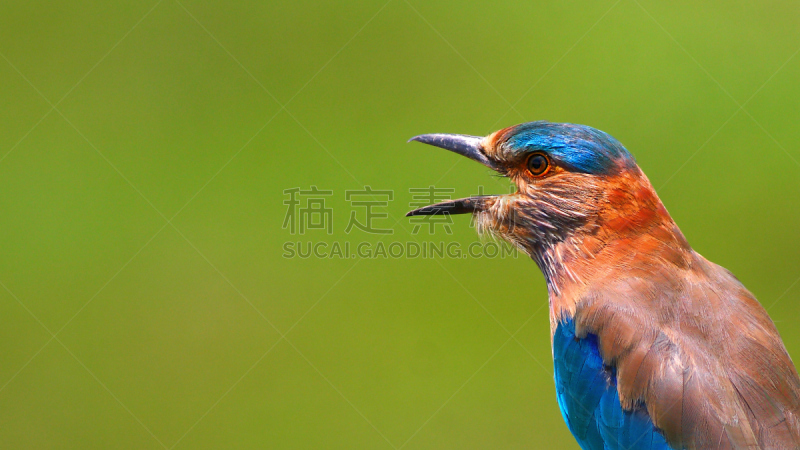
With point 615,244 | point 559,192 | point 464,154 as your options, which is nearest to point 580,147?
point 559,192

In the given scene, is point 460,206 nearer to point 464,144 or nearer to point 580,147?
point 464,144

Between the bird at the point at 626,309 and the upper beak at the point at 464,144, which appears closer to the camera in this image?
the bird at the point at 626,309

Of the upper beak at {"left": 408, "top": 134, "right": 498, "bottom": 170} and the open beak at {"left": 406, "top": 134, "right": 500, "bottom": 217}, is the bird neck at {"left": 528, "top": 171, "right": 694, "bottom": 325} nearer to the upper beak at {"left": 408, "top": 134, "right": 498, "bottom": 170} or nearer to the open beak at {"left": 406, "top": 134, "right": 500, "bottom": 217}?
the open beak at {"left": 406, "top": 134, "right": 500, "bottom": 217}

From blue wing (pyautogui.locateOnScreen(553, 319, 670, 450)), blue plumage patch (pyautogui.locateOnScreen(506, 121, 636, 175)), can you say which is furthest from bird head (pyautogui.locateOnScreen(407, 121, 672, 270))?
blue wing (pyautogui.locateOnScreen(553, 319, 670, 450))

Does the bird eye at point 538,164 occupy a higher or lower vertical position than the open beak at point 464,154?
higher

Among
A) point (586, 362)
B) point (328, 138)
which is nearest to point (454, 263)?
point (328, 138)

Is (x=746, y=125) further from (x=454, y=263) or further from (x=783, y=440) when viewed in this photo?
(x=783, y=440)

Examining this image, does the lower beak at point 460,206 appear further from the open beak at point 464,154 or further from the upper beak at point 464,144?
the upper beak at point 464,144

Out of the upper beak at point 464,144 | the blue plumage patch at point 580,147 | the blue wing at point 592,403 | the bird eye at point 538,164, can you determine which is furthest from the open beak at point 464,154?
the blue wing at point 592,403
